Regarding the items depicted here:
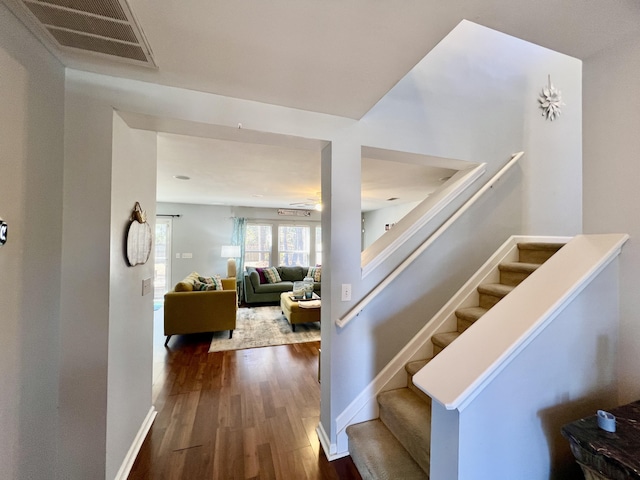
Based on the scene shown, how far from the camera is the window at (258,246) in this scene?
22.8ft

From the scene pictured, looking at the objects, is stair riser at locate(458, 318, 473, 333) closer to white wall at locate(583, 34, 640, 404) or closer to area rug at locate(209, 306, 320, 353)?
white wall at locate(583, 34, 640, 404)

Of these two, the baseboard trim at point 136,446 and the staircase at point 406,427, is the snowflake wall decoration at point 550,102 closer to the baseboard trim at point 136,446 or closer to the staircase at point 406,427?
the staircase at point 406,427

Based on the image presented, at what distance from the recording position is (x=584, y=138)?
1251 millimetres

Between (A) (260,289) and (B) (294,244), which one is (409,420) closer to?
(A) (260,289)

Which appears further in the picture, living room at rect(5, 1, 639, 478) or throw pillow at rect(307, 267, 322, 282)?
throw pillow at rect(307, 267, 322, 282)

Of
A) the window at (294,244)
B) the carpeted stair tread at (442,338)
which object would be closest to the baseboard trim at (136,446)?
the carpeted stair tread at (442,338)

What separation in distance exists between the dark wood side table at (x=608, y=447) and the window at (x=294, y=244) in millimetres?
6661

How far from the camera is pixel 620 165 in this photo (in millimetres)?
1106

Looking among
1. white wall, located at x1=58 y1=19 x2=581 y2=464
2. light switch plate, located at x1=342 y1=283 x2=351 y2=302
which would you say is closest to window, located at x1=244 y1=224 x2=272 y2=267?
white wall, located at x1=58 y1=19 x2=581 y2=464

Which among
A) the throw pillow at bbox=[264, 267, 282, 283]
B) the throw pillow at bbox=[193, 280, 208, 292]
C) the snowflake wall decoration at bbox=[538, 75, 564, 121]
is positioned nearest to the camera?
the snowflake wall decoration at bbox=[538, 75, 564, 121]

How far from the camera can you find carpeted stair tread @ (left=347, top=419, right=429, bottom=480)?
1.34 meters

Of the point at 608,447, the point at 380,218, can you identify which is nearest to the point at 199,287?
the point at 608,447

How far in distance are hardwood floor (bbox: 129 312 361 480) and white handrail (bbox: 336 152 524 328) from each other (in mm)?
947

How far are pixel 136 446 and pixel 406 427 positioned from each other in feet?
5.88
